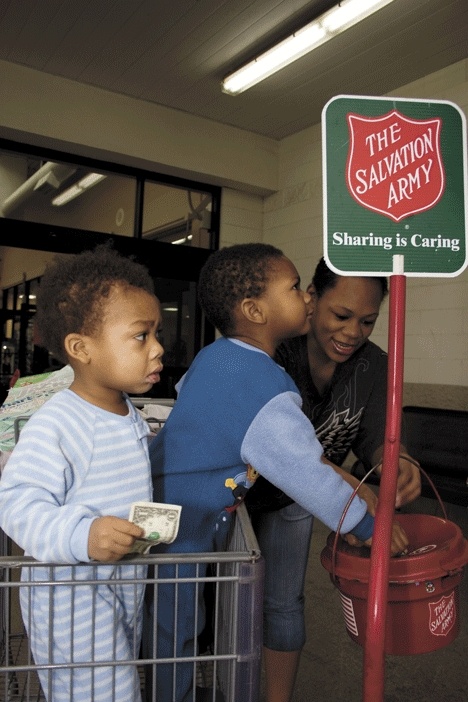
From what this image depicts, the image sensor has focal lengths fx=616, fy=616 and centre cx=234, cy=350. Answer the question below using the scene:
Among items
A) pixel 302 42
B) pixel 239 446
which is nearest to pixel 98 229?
pixel 302 42

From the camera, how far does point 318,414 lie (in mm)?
1905

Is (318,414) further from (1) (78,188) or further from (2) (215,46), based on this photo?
(1) (78,188)

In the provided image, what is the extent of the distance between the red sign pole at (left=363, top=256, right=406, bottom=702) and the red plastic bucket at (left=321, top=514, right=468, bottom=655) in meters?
0.08

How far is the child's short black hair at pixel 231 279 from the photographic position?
1564 mm

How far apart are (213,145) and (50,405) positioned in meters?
6.08

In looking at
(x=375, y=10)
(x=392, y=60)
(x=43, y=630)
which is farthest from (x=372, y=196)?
(x=392, y=60)

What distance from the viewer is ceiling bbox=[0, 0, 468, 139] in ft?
15.2

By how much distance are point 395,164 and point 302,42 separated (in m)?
4.24

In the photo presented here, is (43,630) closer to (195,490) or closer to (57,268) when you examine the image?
(195,490)

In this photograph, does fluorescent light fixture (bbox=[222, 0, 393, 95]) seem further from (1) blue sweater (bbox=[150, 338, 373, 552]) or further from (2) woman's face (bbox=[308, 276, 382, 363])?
(1) blue sweater (bbox=[150, 338, 373, 552])

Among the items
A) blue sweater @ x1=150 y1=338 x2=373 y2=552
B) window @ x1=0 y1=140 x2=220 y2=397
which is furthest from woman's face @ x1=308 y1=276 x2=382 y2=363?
window @ x1=0 y1=140 x2=220 y2=397

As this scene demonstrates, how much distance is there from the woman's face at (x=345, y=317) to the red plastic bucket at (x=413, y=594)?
697mm

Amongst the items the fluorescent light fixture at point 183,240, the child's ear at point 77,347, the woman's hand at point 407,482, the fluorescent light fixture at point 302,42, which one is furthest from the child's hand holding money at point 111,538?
the fluorescent light fixture at point 183,240

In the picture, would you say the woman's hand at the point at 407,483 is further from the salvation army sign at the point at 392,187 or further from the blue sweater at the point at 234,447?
the salvation army sign at the point at 392,187
